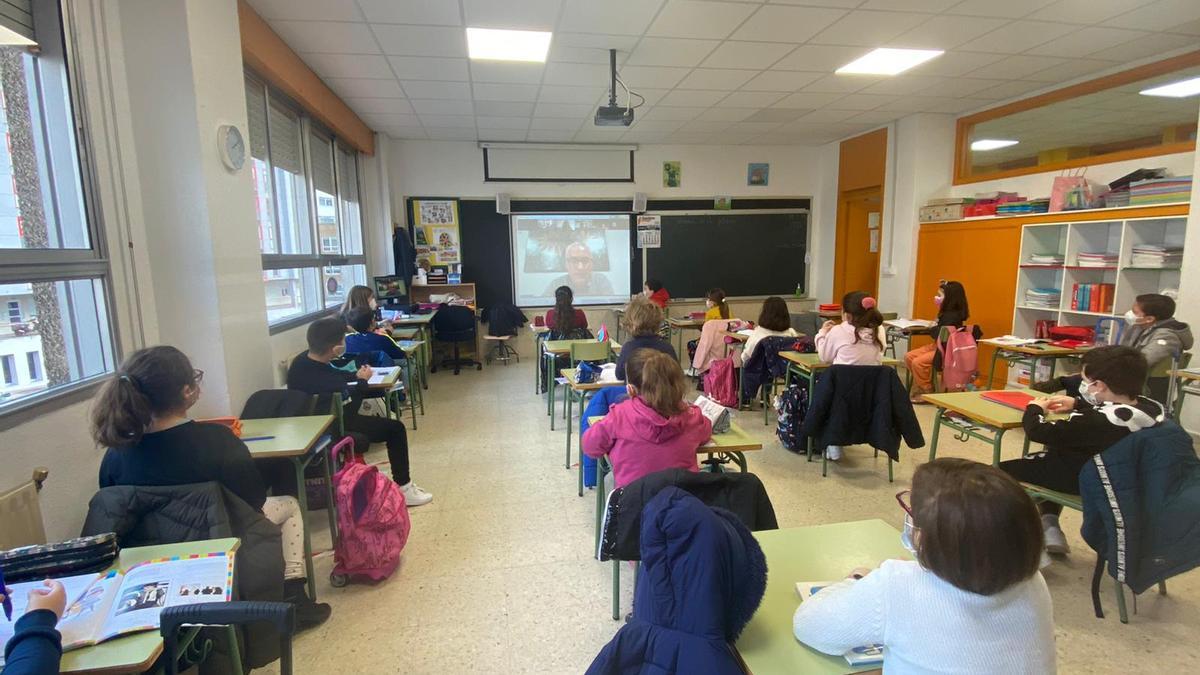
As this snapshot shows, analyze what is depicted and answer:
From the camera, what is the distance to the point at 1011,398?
2.95 metres

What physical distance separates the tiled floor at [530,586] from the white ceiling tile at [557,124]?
162 inches

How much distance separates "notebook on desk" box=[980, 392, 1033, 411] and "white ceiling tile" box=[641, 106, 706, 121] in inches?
172

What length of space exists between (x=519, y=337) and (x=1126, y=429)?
6884mm

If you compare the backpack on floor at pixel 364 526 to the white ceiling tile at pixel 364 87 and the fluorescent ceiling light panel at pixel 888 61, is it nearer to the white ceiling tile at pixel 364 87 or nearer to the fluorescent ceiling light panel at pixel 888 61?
the white ceiling tile at pixel 364 87

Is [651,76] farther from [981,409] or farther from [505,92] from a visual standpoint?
[981,409]

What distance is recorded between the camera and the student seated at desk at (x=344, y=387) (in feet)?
10.6

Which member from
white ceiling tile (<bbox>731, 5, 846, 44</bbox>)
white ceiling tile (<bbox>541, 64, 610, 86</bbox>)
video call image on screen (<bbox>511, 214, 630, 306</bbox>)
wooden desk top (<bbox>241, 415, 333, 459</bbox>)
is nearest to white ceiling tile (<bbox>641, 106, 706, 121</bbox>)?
white ceiling tile (<bbox>541, 64, 610, 86</bbox>)

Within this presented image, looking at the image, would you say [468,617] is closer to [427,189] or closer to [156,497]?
[156,497]

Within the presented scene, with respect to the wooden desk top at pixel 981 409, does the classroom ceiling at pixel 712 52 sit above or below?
above

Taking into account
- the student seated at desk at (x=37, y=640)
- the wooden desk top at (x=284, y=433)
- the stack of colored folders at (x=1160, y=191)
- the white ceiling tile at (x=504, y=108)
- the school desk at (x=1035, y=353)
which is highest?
the white ceiling tile at (x=504, y=108)

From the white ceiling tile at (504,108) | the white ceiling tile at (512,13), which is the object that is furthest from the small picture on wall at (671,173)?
the white ceiling tile at (512,13)

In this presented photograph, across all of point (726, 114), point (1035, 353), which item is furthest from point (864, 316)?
point (726, 114)

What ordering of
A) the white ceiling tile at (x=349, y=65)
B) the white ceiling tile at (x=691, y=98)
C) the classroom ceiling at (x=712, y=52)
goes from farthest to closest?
the white ceiling tile at (x=691, y=98)
the white ceiling tile at (x=349, y=65)
the classroom ceiling at (x=712, y=52)

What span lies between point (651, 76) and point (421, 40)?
2013 mm
